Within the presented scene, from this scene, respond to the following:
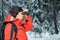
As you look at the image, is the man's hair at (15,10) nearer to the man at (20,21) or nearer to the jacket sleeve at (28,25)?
the man at (20,21)

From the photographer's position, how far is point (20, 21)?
1.57 meters

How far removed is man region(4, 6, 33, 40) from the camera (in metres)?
1.55

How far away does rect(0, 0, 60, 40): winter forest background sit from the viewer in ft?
5.15

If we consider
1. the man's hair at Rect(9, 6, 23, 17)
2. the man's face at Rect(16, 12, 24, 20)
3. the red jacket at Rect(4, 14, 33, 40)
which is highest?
the man's hair at Rect(9, 6, 23, 17)

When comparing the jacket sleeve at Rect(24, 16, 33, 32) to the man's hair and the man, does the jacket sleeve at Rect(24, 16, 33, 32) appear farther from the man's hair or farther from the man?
the man's hair

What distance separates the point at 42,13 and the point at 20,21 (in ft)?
0.66

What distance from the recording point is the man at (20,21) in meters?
1.55

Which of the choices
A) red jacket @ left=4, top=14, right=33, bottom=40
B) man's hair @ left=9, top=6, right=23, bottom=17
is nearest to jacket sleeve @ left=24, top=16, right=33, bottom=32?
red jacket @ left=4, top=14, right=33, bottom=40

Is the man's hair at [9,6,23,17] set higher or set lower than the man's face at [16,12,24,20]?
higher

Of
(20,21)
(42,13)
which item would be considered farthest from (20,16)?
(42,13)

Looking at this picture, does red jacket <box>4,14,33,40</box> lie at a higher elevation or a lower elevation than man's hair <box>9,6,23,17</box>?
lower

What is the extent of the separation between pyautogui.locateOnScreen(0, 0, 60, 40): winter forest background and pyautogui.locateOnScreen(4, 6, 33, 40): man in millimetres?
35

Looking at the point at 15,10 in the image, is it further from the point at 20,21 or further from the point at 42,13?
the point at 42,13

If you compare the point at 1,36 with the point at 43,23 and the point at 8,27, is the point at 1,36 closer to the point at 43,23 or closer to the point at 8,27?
the point at 8,27
